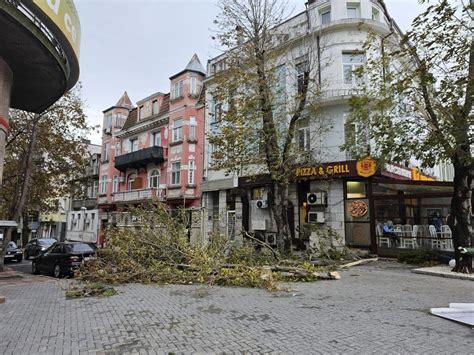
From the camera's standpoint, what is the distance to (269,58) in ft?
46.8

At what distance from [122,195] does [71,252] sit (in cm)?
1718

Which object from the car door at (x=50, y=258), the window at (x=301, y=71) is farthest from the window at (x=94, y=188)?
the window at (x=301, y=71)

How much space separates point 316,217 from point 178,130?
50.0 feet

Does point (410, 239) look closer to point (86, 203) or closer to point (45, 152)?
point (45, 152)

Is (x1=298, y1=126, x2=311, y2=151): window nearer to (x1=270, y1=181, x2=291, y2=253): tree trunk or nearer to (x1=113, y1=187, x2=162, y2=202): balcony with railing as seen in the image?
(x1=270, y1=181, x2=291, y2=253): tree trunk

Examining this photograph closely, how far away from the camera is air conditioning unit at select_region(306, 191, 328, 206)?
16.0 metres

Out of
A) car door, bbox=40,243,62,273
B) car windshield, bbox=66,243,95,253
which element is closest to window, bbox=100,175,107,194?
car door, bbox=40,243,62,273

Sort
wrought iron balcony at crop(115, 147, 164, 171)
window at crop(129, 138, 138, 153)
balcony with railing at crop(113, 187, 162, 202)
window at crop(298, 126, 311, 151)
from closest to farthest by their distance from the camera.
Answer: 1. window at crop(298, 126, 311, 151)
2. balcony with railing at crop(113, 187, 162, 202)
3. wrought iron balcony at crop(115, 147, 164, 171)
4. window at crop(129, 138, 138, 153)

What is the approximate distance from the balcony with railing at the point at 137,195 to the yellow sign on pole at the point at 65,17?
61.4ft

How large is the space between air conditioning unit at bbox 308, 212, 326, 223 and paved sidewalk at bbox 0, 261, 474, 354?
22.1 ft

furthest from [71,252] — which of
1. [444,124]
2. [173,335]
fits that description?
[444,124]

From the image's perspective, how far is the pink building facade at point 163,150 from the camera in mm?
25859

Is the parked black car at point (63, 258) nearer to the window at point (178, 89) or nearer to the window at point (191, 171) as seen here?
the window at point (191, 171)

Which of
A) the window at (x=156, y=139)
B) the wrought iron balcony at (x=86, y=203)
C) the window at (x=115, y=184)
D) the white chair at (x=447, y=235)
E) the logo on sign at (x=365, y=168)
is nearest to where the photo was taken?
the white chair at (x=447, y=235)
